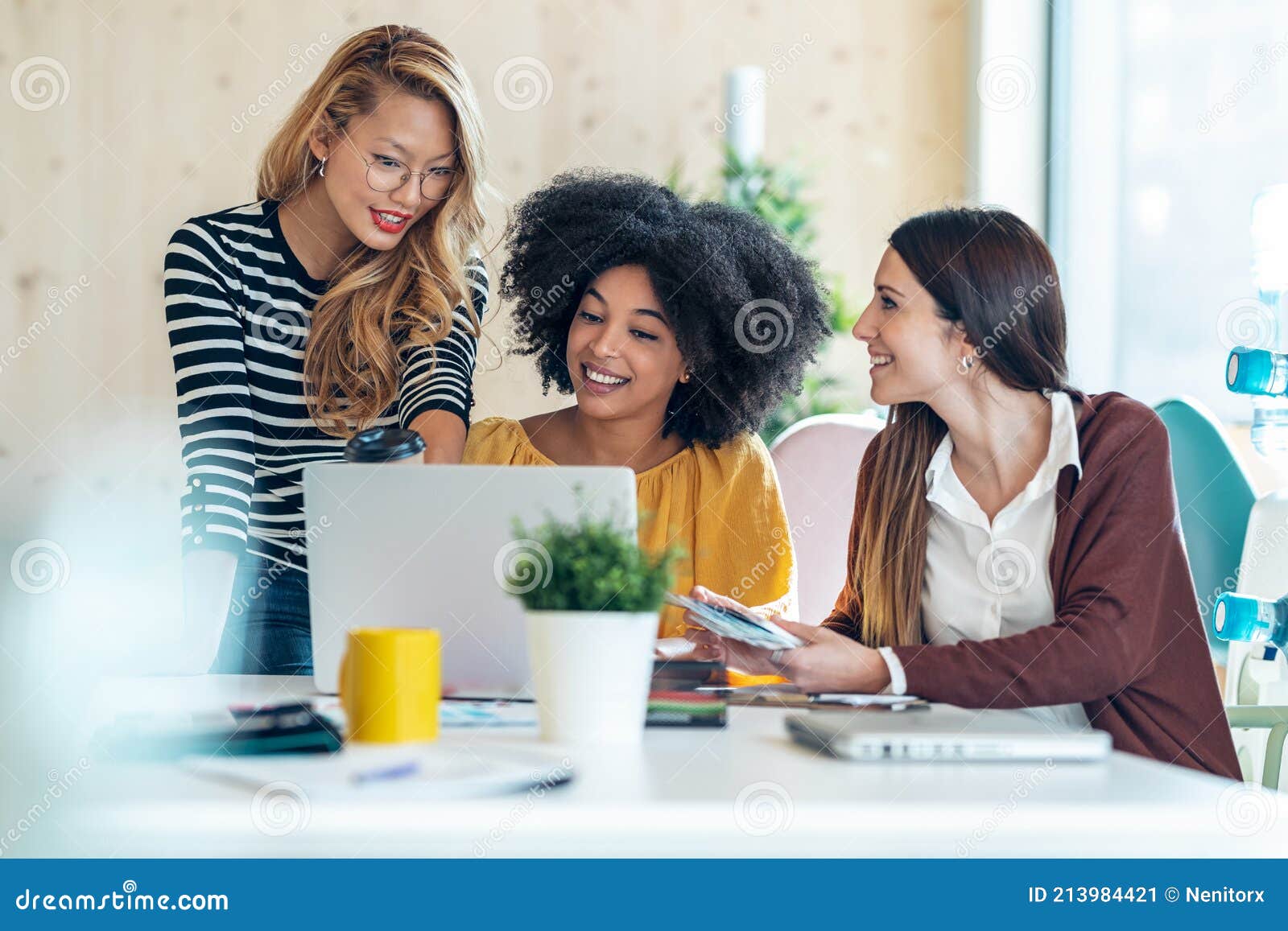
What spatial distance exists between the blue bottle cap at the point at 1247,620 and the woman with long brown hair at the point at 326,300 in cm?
106

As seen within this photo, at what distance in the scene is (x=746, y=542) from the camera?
1.99m

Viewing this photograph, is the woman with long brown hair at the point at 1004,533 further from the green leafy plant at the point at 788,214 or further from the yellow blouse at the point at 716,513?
the green leafy plant at the point at 788,214

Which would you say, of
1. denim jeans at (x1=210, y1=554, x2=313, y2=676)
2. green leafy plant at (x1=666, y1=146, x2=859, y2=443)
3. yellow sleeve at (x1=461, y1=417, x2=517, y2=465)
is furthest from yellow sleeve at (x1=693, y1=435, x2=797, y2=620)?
green leafy plant at (x1=666, y1=146, x2=859, y2=443)

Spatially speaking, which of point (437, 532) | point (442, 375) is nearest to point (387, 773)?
point (437, 532)

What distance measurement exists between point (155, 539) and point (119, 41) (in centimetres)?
157

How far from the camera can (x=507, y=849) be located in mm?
780

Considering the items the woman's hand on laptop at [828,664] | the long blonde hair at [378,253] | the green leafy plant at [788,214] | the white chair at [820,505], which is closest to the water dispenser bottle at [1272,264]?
the white chair at [820,505]

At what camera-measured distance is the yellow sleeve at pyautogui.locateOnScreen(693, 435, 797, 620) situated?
1.96 meters

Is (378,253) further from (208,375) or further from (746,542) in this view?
(746,542)

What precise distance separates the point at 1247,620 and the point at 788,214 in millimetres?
2530

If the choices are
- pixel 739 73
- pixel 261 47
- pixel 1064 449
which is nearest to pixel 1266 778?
pixel 1064 449

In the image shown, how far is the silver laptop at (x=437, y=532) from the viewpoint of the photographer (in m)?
1.19

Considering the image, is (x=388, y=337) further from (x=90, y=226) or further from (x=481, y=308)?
(x=90, y=226)

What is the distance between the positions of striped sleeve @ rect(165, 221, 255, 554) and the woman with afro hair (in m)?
0.43
